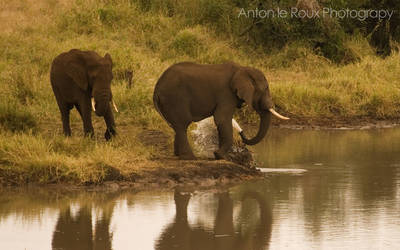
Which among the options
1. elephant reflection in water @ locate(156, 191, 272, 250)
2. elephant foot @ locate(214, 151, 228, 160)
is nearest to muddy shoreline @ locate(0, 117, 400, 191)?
elephant foot @ locate(214, 151, 228, 160)

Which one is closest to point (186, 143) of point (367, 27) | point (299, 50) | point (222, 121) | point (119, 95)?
point (222, 121)

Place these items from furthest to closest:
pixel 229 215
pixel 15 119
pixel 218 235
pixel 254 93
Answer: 1. pixel 15 119
2. pixel 254 93
3. pixel 229 215
4. pixel 218 235

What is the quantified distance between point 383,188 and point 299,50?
32.8 feet

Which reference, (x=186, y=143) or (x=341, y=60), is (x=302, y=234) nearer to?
(x=186, y=143)

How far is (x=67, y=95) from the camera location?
42.6 feet

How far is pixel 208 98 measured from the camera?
38.7 ft

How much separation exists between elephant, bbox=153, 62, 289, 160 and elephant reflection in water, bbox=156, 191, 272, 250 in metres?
1.82

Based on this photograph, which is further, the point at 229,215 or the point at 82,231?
the point at 229,215

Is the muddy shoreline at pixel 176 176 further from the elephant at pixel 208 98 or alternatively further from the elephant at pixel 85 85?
the elephant at pixel 85 85

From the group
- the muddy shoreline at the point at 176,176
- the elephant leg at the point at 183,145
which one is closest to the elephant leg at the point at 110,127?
the elephant leg at the point at 183,145

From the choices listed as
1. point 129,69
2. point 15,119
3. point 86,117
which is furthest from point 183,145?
point 129,69

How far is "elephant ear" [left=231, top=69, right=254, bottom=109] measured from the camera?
456 inches

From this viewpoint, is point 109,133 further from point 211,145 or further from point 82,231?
point 82,231

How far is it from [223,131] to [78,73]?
86.5 inches
